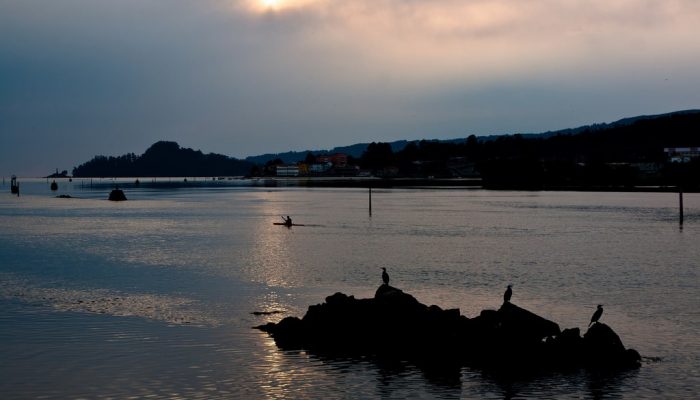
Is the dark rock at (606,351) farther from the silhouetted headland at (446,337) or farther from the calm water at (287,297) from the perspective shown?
the calm water at (287,297)

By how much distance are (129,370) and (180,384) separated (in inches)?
93.5

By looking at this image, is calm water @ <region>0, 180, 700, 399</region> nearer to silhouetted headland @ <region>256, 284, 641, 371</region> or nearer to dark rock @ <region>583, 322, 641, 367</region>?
dark rock @ <region>583, 322, 641, 367</region>

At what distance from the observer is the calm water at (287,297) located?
2183 centimetres

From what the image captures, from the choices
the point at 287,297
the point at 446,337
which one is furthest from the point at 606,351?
the point at 287,297

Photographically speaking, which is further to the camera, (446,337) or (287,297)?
(287,297)

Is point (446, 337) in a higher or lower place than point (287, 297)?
higher

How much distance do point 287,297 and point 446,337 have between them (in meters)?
13.6

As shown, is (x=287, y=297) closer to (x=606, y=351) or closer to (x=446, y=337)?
(x=446, y=337)

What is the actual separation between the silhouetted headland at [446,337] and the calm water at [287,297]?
1129 mm

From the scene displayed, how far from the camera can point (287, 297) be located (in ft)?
122

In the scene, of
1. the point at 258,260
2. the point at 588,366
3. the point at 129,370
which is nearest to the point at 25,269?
the point at 258,260

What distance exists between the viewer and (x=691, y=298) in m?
37.0

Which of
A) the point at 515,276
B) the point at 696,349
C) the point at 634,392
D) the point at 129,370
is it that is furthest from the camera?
the point at 515,276

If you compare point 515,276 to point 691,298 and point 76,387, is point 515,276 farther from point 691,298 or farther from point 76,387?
point 76,387
